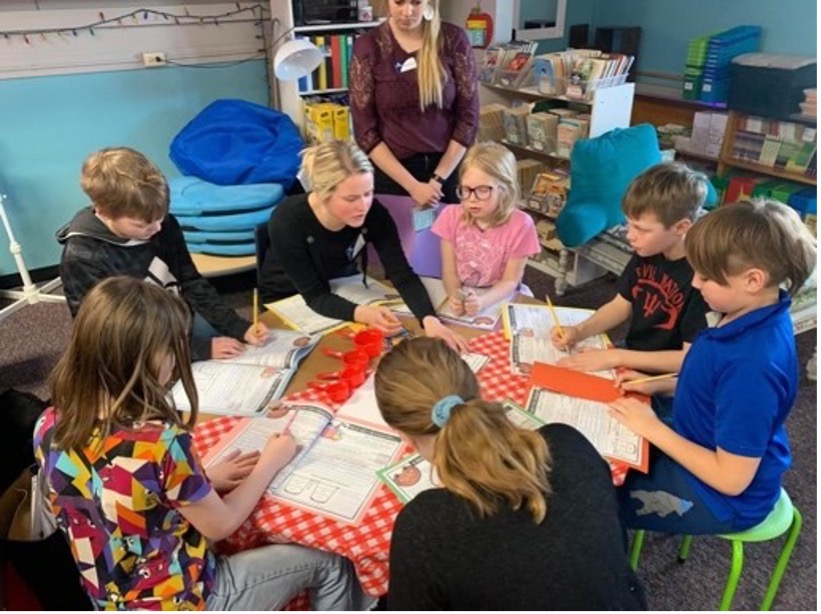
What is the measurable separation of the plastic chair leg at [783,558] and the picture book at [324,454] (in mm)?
888

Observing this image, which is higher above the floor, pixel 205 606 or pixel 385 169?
pixel 385 169

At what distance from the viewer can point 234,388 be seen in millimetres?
1454

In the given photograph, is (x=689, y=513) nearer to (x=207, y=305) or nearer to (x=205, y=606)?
(x=205, y=606)

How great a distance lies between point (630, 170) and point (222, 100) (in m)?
2.20

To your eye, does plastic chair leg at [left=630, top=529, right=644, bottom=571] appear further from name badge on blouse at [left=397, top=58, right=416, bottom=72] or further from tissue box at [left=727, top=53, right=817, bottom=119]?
tissue box at [left=727, top=53, right=817, bottom=119]

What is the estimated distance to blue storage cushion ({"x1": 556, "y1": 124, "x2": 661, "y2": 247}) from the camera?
9.96ft

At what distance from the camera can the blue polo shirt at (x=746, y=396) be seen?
46.1 inches

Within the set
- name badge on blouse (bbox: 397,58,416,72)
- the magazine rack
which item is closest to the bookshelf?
name badge on blouse (bbox: 397,58,416,72)

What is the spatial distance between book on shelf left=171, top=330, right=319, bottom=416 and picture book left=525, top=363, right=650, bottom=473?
1.82 ft

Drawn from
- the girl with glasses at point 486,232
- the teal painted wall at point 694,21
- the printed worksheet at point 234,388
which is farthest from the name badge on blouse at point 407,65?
the teal painted wall at point 694,21

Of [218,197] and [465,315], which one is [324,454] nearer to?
[465,315]

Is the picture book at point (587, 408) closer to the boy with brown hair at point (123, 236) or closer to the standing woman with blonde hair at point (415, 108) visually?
the boy with brown hair at point (123, 236)

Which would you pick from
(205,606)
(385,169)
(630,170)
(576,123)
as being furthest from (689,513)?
(576,123)

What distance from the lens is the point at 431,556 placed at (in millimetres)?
911
